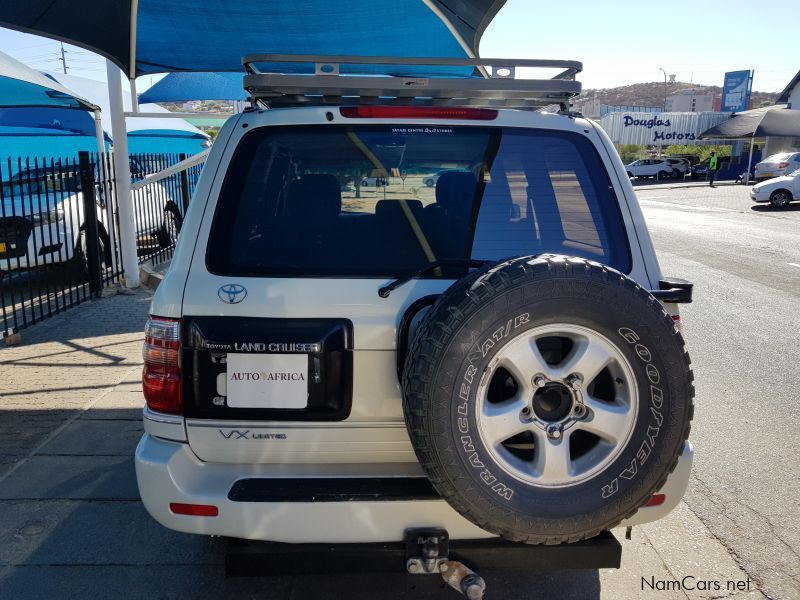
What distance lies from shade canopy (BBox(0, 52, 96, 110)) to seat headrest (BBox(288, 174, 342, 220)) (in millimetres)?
5964

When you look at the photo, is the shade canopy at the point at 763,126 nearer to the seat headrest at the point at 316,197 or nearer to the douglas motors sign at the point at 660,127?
the douglas motors sign at the point at 660,127

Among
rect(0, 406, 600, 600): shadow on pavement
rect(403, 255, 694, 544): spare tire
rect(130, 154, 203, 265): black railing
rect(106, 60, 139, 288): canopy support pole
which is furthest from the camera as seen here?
rect(130, 154, 203, 265): black railing

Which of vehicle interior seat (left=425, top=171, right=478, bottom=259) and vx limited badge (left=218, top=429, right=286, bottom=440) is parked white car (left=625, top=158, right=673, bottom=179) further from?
vx limited badge (left=218, top=429, right=286, bottom=440)

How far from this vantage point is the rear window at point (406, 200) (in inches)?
109

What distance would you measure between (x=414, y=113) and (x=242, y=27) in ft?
20.6

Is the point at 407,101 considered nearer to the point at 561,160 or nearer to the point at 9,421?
the point at 561,160

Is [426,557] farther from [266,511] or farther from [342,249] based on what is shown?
[342,249]

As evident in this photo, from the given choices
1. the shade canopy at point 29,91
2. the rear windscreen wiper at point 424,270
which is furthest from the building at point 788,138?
the rear windscreen wiper at point 424,270

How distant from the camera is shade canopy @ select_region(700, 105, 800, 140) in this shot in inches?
1646

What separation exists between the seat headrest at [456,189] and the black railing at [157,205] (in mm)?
8405

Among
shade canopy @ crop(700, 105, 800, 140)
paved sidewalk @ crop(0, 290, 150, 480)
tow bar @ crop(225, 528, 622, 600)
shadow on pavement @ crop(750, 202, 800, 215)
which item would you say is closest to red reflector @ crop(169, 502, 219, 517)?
tow bar @ crop(225, 528, 622, 600)

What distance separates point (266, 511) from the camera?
8.04 ft

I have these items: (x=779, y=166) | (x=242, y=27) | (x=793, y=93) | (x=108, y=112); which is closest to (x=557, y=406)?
(x=242, y=27)

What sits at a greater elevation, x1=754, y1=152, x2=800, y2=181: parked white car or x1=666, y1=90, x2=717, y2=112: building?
x1=666, y1=90, x2=717, y2=112: building
